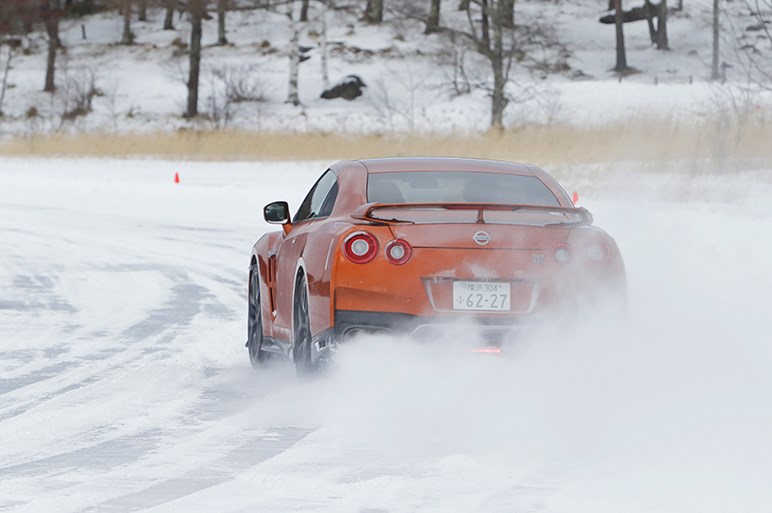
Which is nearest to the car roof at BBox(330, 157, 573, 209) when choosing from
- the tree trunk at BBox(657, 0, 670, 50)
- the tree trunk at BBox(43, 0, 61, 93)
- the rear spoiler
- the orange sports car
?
the orange sports car

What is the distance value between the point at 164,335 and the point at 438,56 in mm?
60222

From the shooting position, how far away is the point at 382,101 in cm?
6419

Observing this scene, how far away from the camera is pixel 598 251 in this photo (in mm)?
8078

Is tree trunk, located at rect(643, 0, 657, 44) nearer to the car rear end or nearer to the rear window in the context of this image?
the rear window

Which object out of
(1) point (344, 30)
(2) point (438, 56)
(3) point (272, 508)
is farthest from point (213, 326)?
(1) point (344, 30)

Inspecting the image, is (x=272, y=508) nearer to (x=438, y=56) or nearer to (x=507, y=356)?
(x=507, y=356)

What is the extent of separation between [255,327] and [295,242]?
4.80 feet

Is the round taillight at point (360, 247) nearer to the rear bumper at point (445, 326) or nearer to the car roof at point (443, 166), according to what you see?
the rear bumper at point (445, 326)

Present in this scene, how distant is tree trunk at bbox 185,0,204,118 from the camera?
65.8 metres

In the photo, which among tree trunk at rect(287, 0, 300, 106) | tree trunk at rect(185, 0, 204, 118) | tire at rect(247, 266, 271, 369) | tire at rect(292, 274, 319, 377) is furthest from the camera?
tree trunk at rect(185, 0, 204, 118)

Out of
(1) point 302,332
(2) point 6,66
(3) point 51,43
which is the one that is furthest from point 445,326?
(2) point 6,66

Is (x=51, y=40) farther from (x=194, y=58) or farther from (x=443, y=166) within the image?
(x=443, y=166)

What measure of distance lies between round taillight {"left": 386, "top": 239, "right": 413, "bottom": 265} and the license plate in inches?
11.4

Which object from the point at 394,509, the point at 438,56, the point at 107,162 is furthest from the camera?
the point at 438,56
